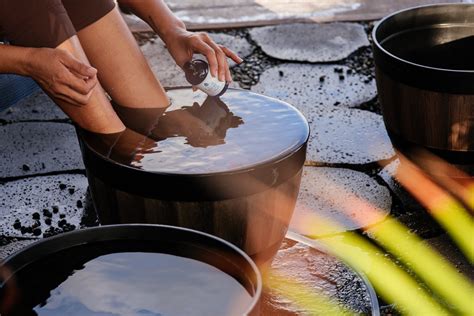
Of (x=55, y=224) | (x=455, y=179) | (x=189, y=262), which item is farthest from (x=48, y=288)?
(x=455, y=179)

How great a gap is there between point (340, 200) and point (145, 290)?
2.09m

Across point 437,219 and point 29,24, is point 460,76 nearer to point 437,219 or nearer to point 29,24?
point 437,219

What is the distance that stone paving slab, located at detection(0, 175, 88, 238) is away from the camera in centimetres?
349

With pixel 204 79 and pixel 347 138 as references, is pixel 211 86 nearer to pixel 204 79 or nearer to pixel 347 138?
pixel 204 79

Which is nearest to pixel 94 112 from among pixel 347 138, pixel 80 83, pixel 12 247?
pixel 80 83

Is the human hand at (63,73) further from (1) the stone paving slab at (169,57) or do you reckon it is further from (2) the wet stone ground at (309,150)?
(1) the stone paving slab at (169,57)

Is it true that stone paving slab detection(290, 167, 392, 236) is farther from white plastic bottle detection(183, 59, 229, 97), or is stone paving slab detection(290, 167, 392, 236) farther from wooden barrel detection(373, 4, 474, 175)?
white plastic bottle detection(183, 59, 229, 97)

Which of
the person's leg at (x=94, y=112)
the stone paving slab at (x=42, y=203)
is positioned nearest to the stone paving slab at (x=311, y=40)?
the stone paving slab at (x=42, y=203)

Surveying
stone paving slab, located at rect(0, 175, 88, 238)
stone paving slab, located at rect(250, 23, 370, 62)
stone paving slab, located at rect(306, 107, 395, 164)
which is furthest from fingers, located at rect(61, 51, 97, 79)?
stone paving slab, located at rect(250, 23, 370, 62)

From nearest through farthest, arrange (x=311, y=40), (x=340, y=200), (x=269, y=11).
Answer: (x=340, y=200) < (x=311, y=40) < (x=269, y=11)

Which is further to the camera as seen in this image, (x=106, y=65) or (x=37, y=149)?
(x=37, y=149)

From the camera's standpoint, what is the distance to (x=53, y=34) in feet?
8.27

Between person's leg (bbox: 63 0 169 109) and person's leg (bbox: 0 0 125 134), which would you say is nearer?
person's leg (bbox: 0 0 125 134)

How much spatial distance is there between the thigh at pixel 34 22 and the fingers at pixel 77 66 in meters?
0.12
